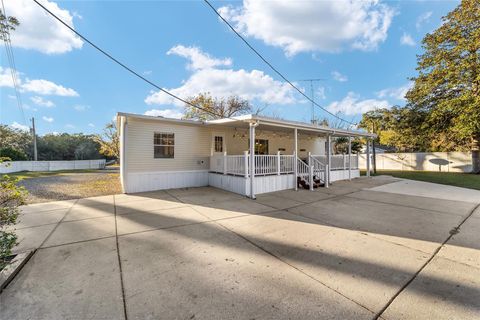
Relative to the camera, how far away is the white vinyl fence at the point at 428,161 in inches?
688

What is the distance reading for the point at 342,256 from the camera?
3.26m

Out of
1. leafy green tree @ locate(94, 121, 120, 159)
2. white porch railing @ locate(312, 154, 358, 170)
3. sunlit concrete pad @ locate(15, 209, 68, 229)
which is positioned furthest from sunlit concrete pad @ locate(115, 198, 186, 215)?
leafy green tree @ locate(94, 121, 120, 159)

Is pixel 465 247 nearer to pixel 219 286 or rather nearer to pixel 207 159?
pixel 219 286

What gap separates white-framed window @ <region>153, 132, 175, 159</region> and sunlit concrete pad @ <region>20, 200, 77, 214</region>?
343 centimetres

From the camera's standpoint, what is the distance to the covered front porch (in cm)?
816

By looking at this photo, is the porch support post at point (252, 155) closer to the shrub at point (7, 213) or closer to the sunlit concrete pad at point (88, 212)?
Result: the sunlit concrete pad at point (88, 212)

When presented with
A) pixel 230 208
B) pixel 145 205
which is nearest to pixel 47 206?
pixel 145 205

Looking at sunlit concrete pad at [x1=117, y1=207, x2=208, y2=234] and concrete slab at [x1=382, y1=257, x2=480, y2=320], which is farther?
sunlit concrete pad at [x1=117, y1=207, x2=208, y2=234]

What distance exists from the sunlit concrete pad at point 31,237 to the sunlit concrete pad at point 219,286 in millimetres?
1630

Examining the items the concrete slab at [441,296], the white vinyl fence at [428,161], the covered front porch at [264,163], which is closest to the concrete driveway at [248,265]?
the concrete slab at [441,296]

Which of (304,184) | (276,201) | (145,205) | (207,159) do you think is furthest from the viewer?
(207,159)

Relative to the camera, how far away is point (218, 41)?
11234 millimetres

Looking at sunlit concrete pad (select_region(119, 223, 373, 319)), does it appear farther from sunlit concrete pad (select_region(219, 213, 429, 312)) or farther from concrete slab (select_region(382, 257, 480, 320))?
concrete slab (select_region(382, 257, 480, 320))

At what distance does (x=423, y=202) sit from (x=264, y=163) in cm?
554
